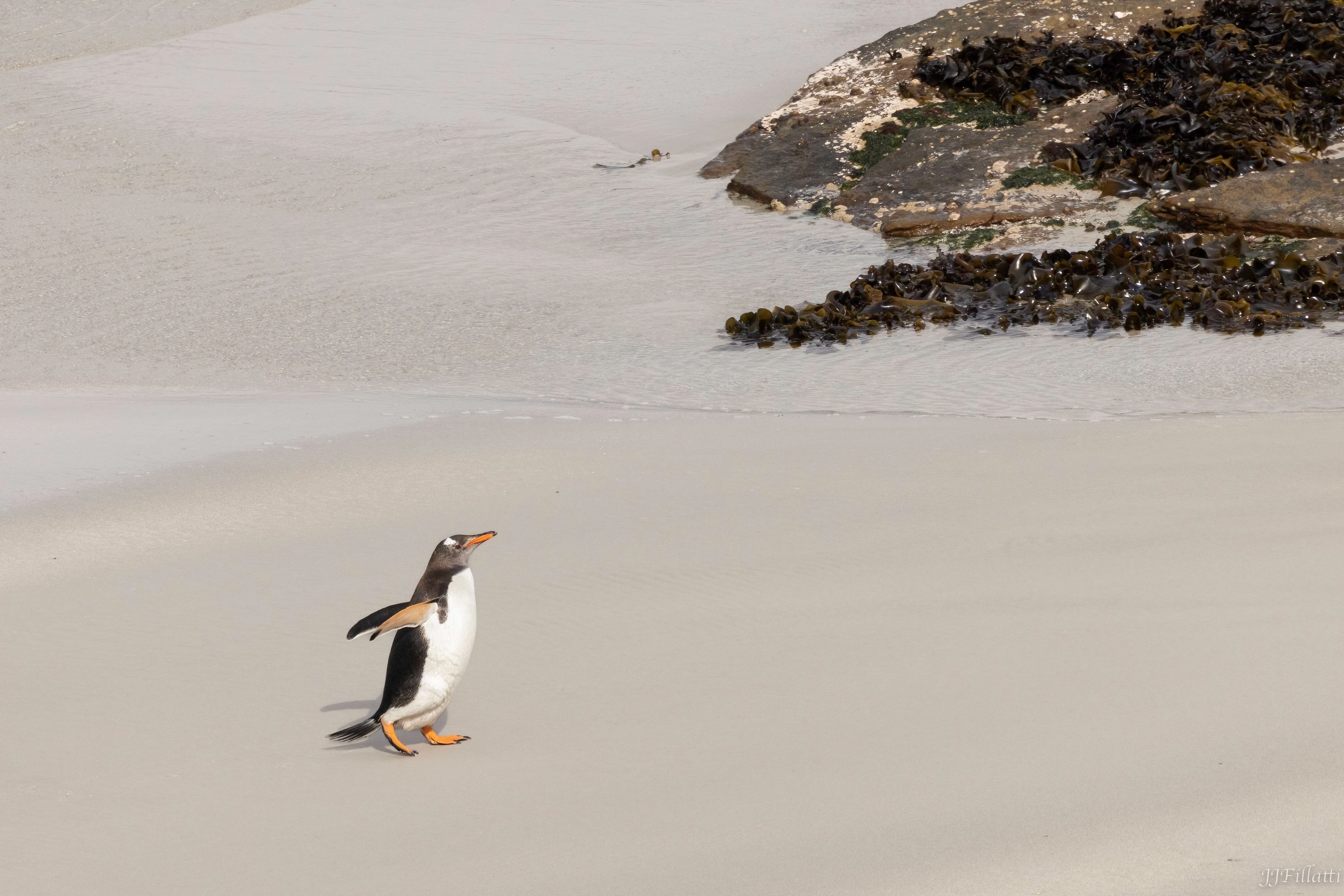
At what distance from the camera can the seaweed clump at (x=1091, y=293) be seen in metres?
6.40

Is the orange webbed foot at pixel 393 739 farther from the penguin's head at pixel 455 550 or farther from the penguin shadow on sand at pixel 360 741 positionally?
the penguin's head at pixel 455 550

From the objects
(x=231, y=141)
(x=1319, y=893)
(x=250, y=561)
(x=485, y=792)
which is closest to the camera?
(x=1319, y=893)

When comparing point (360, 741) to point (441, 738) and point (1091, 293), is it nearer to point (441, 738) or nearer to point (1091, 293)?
point (441, 738)

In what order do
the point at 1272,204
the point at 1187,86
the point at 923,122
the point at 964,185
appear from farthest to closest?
the point at 923,122
the point at 1187,86
the point at 964,185
the point at 1272,204

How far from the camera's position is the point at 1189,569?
386 cm

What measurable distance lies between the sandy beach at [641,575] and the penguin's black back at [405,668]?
158mm

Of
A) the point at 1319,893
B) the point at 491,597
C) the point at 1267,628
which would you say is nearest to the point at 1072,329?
the point at 1267,628

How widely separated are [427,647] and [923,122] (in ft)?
23.8

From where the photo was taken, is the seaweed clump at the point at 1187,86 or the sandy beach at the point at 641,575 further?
the seaweed clump at the point at 1187,86

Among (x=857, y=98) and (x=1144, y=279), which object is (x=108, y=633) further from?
(x=857, y=98)

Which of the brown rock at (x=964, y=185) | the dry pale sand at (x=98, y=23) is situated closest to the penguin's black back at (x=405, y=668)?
the brown rock at (x=964, y=185)

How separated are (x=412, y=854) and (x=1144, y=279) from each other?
522 cm

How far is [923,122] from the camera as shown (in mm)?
9508

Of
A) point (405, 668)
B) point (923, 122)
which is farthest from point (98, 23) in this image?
point (405, 668)
